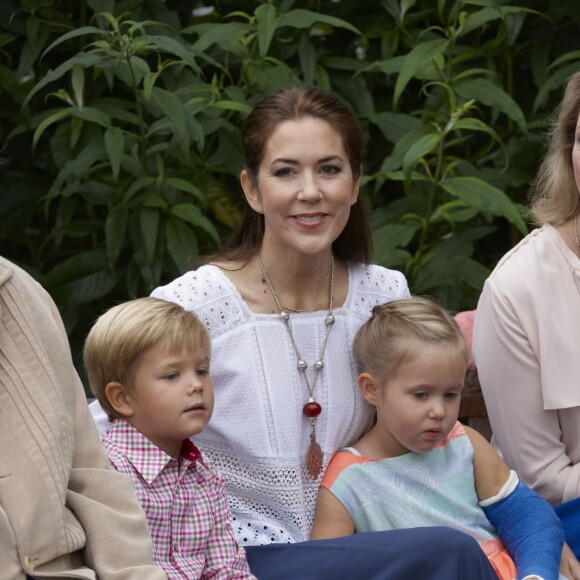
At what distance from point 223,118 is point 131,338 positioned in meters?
1.27

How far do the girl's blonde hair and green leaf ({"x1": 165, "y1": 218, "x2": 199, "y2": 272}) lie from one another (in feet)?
3.02

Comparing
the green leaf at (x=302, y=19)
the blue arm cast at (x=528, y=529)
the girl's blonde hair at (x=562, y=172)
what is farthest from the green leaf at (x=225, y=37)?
the blue arm cast at (x=528, y=529)

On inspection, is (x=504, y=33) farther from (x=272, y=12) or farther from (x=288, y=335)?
(x=288, y=335)

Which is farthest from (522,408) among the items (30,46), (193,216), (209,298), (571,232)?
(30,46)

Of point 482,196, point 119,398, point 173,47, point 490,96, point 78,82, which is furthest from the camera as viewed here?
point 490,96

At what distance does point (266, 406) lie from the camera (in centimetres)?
361

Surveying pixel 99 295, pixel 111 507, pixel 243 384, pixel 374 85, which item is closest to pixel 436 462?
pixel 243 384

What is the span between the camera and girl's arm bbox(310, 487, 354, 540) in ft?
11.5

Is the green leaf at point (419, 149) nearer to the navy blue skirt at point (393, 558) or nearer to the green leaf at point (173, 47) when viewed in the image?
the green leaf at point (173, 47)

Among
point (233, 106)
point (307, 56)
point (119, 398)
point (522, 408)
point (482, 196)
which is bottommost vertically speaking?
point (522, 408)

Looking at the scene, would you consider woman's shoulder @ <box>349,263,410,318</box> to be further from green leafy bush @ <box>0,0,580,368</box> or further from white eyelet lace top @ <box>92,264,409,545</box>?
green leafy bush @ <box>0,0,580,368</box>

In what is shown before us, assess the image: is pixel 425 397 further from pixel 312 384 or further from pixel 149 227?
pixel 149 227

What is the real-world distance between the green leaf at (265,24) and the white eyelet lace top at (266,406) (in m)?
0.80

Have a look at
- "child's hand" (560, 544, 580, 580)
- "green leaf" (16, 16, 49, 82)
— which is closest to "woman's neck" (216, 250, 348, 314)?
"child's hand" (560, 544, 580, 580)
